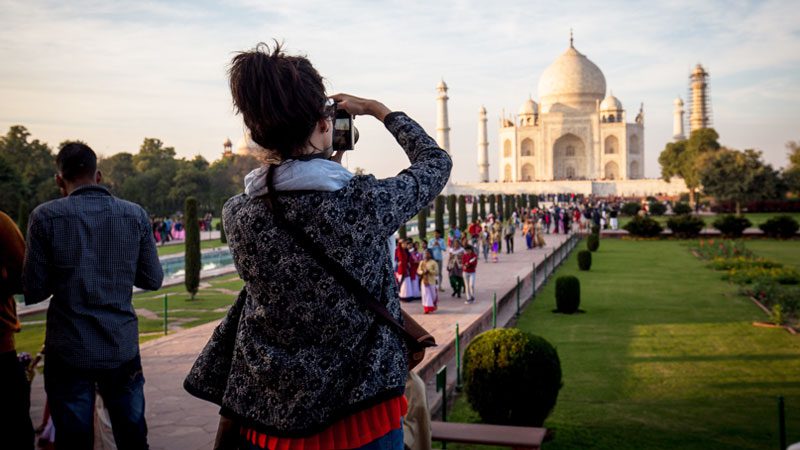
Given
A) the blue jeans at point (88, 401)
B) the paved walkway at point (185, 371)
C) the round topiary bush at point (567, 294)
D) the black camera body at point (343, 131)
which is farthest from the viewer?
the round topiary bush at point (567, 294)

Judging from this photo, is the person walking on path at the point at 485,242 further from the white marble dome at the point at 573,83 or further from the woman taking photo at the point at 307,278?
the white marble dome at the point at 573,83

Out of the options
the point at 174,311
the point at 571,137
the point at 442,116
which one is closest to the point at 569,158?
the point at 571,137

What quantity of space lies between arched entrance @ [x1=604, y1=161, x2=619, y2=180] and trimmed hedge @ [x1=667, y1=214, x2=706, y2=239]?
35.7 meters

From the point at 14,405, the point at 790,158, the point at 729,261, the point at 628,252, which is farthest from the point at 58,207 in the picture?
the point at 790,158

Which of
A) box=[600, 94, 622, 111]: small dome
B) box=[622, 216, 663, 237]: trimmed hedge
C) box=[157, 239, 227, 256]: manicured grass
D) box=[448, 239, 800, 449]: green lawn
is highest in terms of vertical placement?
box=[600, 94, 622, 111]: small dome

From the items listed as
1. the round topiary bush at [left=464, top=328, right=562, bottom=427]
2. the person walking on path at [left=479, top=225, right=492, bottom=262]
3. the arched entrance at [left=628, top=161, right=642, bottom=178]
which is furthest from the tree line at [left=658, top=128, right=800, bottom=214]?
the round topiary bush at [left=464, top=328, right=562, bottom=427]

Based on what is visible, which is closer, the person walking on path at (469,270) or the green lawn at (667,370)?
the green lawn at (667,370)

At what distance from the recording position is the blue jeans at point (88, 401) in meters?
2.15

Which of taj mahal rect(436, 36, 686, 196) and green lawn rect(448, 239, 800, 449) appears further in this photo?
taj mahal rect(436, 36, 686, 196)

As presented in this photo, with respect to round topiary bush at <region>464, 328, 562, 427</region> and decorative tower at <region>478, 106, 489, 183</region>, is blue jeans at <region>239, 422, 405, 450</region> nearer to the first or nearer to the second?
round topiary bush at <region>464, 328, 562, 427</region>

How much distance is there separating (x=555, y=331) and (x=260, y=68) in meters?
8.11

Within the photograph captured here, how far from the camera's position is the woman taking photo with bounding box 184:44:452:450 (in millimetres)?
1304

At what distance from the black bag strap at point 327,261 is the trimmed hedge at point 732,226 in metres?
24.4

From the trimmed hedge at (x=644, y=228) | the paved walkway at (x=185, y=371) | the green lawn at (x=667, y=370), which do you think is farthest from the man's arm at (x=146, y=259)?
the trimmed hedge at (x=644, y=228)
